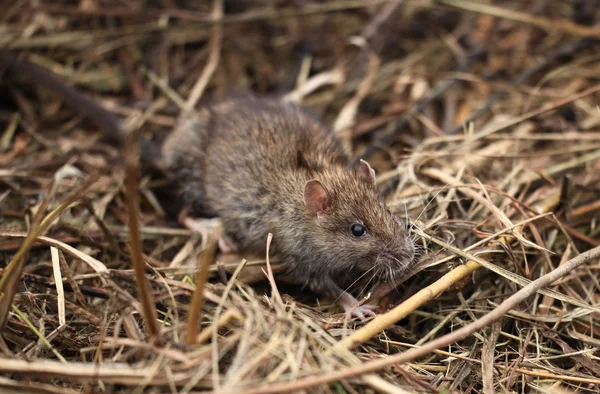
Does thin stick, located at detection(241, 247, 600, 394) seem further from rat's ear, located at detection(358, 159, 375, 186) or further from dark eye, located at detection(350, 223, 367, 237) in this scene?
rat's ear, located at detection(358, 159, 375, 186)

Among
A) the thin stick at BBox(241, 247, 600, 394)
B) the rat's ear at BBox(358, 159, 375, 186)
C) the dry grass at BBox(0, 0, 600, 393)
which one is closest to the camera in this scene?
the thin stick at BBox(241, 247, 600, 394)

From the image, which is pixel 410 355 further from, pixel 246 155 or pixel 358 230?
pixel 246 155

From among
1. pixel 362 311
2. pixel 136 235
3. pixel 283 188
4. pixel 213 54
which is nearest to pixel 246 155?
pixel 283 188

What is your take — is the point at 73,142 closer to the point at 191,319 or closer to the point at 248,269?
the point at 248,269

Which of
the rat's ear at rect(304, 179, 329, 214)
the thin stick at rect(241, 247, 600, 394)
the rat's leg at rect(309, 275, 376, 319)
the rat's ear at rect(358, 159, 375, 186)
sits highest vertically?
the rat's ear at rect(358, 159, 375, 186)

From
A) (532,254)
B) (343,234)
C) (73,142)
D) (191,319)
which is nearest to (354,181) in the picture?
(343,234)

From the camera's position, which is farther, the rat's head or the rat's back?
the rat's back

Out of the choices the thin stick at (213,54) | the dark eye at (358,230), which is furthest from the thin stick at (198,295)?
the thin stick at (213,54)

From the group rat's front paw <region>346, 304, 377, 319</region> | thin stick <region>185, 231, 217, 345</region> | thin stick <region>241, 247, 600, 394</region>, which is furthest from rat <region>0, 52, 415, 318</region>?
thin stick <region>185, 231, 217, 345</region>
